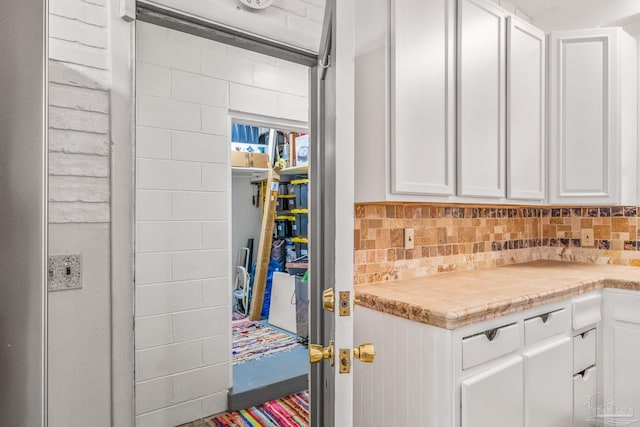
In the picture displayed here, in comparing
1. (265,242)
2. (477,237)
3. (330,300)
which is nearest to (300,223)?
(265,242)

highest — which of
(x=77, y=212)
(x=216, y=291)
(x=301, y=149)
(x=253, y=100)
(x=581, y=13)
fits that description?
(x=581, y=13)

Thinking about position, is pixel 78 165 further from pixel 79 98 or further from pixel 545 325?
pixel 545 325

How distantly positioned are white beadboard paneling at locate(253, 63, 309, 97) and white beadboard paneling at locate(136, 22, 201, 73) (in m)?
0.41

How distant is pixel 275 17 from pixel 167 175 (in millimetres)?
1092

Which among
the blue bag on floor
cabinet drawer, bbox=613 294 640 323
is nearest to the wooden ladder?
the blue bag on floor

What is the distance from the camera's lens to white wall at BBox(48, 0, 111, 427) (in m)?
1.19

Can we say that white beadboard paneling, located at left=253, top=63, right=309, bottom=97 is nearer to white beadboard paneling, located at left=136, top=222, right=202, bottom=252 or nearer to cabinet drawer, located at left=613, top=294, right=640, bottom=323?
white beadboard paneling, located at left=136, top=222, right=202, bottom=252

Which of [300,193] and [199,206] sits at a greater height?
[300,193]

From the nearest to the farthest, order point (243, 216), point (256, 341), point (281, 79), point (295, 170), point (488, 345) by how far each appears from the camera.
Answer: point (488, 345), point (281, 79), point (256, 341), point (295, 170), point (243, 216)

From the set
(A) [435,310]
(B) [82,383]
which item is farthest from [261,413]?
(A) [435,310]

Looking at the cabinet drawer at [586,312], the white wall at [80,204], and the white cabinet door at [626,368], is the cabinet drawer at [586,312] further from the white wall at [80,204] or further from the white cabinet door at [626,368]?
the white wall at [80,204]

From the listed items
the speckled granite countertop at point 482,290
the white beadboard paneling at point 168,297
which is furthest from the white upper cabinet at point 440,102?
the white beadboard paneling at point 168,297

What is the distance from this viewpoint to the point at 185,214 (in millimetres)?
2262

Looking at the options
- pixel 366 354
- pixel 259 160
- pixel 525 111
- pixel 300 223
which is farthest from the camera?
pixel 300 223
